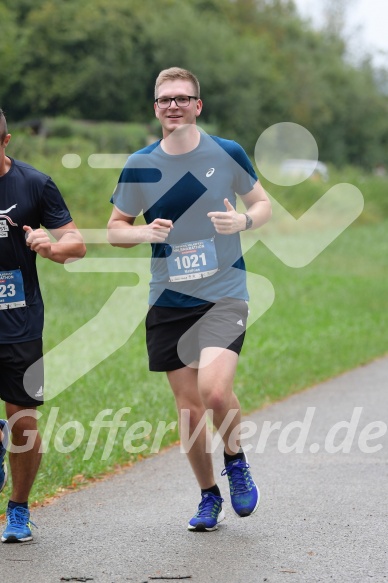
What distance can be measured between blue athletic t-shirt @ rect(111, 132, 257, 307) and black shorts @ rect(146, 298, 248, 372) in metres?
0.05

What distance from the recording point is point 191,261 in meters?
5.46

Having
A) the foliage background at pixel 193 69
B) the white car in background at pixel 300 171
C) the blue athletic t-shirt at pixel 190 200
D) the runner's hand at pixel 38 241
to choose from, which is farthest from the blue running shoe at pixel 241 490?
the foliage background at pixel 193 69

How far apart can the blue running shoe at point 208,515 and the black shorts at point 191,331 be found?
0.69 meters

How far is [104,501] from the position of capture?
632 centimetres

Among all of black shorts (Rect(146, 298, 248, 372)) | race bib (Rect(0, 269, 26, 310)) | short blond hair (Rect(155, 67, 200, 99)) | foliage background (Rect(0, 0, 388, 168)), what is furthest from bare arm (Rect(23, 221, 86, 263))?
foliage background (Rect(0, 0, 388, 168))

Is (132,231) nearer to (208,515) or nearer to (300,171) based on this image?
(208,515)

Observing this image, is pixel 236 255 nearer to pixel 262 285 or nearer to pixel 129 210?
pixel 129 210

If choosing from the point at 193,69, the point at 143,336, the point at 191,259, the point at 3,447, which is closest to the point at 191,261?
the point at 191,259

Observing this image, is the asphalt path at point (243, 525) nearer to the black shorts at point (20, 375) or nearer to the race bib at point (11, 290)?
the black shorts at point (20, 375)

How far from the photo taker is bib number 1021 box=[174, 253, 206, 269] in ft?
17.9

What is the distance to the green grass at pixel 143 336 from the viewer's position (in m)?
8.17

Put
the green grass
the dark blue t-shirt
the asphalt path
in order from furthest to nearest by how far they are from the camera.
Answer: the green grass → the dark blue t-shirt → the asphalt path

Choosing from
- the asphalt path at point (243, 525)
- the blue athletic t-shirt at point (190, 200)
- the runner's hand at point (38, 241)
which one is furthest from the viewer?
the blue athletic t-shirt at point (190, 200)

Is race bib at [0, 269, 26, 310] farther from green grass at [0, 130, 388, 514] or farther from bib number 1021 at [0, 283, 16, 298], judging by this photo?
green grass at [0, 130, 388, 514]
